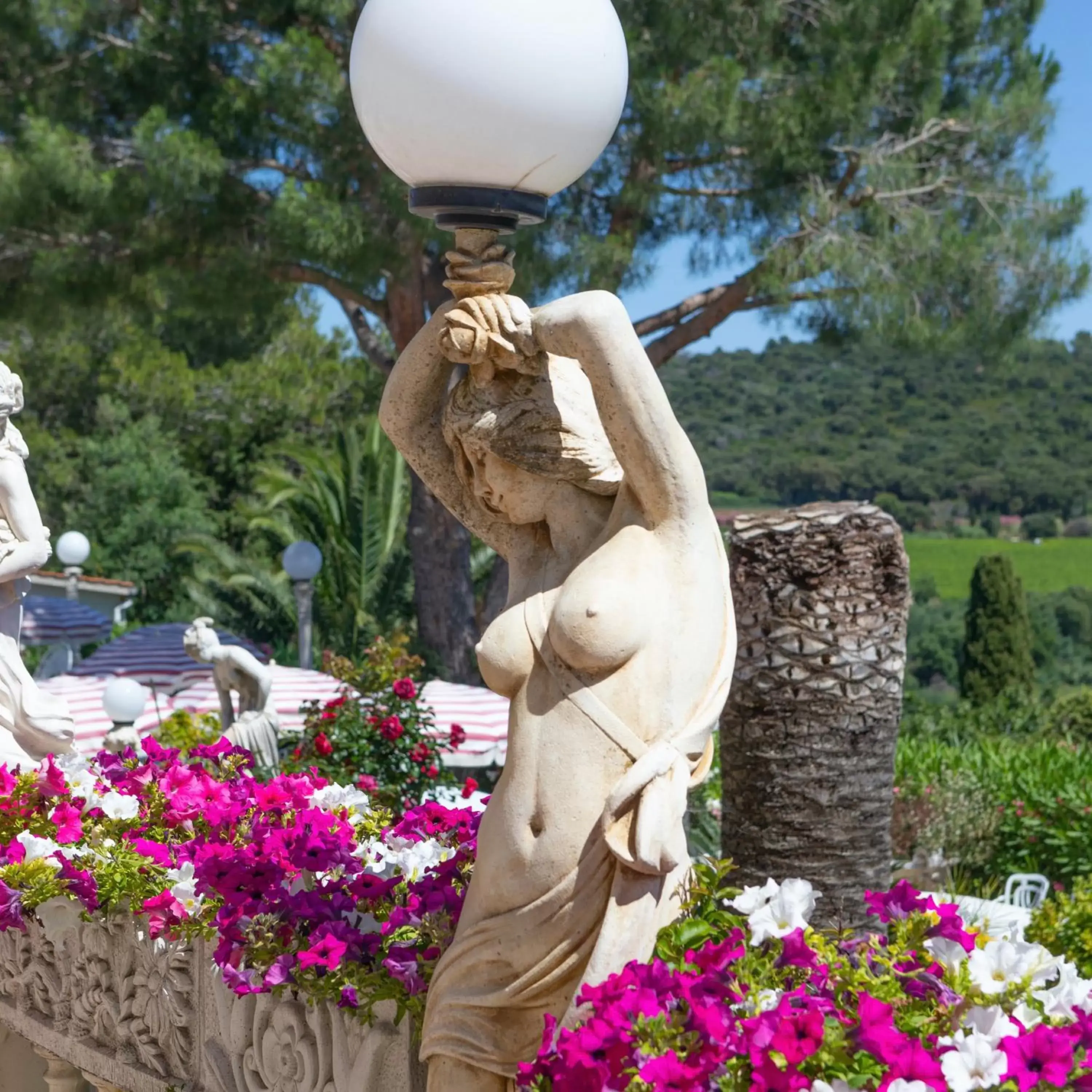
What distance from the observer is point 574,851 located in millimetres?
2062

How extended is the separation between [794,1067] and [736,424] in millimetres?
34192

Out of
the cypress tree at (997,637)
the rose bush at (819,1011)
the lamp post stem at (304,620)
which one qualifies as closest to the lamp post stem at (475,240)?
the rose bush at (819,1011)

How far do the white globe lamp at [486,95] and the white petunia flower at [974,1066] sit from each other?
1.37m

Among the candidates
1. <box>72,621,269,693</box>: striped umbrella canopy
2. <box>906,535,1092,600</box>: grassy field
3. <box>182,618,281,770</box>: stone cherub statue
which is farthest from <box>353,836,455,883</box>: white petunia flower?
<box>906,535,1092,600</box>: grassy field

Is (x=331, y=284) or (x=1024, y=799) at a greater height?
(x=331, y=284)

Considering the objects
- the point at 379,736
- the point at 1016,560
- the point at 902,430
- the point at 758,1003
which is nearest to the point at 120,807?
the point at 758,1003

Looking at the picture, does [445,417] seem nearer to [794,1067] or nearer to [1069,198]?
[794,1067]

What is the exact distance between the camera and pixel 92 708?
869 cm

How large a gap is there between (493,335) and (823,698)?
384 centimetres

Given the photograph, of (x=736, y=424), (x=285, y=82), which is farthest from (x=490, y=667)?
(x=736, y=424)

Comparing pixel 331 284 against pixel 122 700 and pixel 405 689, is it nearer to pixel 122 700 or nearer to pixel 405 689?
pixel 405 689

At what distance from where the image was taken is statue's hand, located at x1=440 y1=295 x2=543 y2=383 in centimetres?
215

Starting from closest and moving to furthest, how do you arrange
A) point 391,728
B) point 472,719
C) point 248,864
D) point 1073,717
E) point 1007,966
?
point 1007,966 < point 248,864 < point 391,728 < point 472,719 < point 1073,717

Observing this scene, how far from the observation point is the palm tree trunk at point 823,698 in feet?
18.6
